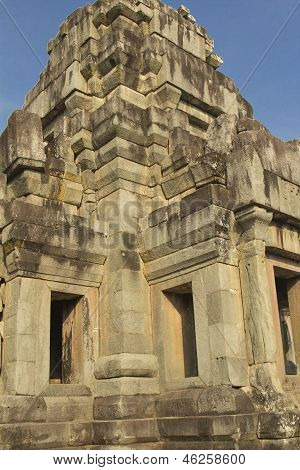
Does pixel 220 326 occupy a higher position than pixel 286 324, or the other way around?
pixel 286 324

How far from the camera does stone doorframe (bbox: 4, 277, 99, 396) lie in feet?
26.5

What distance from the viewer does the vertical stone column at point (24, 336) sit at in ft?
26.5

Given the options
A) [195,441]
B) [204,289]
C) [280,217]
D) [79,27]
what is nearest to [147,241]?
[204,289]

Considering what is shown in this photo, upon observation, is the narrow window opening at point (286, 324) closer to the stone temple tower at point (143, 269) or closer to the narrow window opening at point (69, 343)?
the stone temple tower at point (143, 269)

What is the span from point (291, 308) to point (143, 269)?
9.35ft

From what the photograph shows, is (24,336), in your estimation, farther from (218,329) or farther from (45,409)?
(218,329)

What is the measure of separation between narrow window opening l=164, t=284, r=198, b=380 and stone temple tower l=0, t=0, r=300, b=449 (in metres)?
0.03

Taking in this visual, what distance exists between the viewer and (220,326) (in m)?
7.91

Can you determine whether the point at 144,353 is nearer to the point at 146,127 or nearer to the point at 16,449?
the point at 16,449

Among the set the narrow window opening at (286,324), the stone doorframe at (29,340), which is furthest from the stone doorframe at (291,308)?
the stone doorframe at (29,340)

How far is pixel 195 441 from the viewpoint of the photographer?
764 cm

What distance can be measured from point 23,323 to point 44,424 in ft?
5.26

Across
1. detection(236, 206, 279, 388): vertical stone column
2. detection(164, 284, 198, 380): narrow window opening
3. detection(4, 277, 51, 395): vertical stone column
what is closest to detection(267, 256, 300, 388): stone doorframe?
detection(236, 206, 279, 388): vertical stone column

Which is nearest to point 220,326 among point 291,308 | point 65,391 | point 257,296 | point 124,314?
point 257,296
